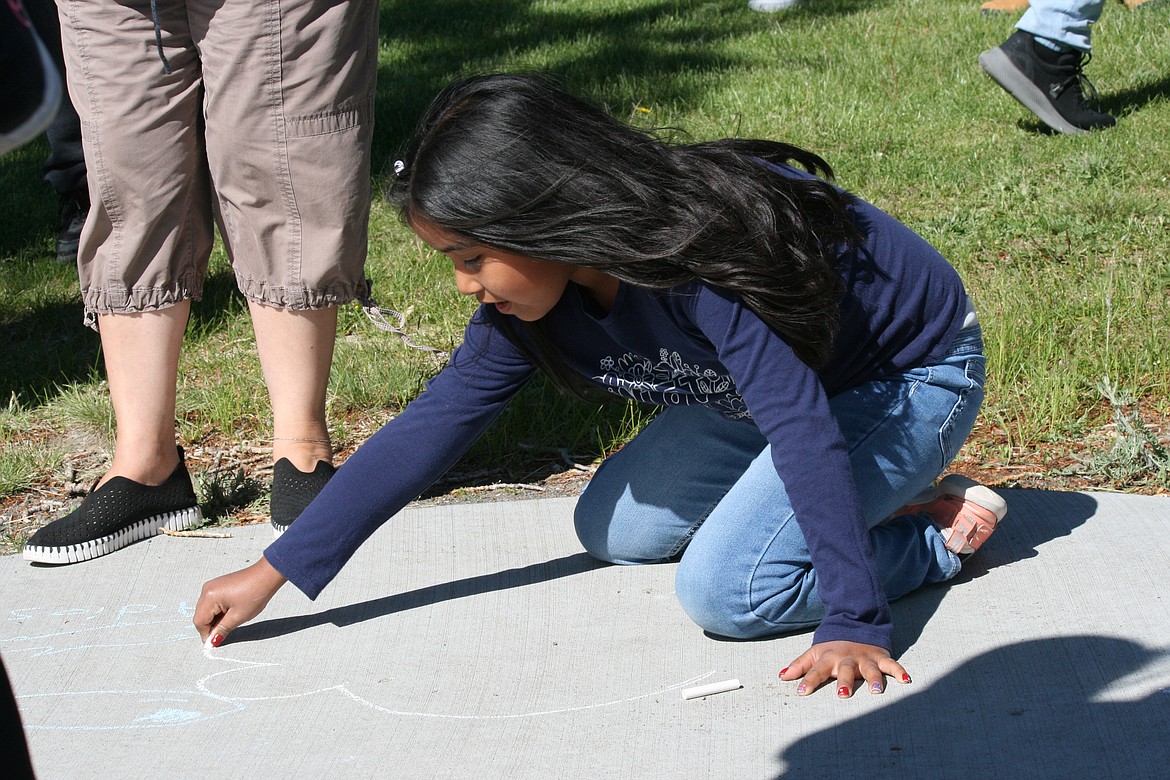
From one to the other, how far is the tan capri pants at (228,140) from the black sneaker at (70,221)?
201 centimetres

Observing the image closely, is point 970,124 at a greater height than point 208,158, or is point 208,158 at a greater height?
point 208,158

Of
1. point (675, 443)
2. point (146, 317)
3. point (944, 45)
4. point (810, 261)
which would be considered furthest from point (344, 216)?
point (944, 45)

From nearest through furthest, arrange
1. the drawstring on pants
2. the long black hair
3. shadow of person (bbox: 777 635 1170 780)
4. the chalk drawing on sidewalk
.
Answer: shadow of person (bbox: 777 635 1170 780), the long black hair, the chalk drawing on sidewalk, the drawstring on pants

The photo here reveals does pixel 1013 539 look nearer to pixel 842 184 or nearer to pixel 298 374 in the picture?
pixel 298 374

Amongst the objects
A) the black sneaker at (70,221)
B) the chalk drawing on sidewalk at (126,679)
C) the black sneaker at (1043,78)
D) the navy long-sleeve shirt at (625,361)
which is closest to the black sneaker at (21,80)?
the navy long-sleeve shirt at (625,361)

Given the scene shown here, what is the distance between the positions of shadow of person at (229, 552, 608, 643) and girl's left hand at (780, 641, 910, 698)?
65 centimetres

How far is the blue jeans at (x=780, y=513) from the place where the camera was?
6.76 ft

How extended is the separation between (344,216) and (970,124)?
3.10 metres

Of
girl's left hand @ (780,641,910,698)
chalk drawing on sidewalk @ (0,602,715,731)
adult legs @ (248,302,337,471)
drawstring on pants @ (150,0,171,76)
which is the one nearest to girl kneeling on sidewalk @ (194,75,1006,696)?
girl's left hand @ (780,641,910,698)

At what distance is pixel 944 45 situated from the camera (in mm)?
5715

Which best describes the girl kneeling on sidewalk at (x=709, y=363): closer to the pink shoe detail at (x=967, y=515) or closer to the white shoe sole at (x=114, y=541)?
the pink shoe detail at (x=967, y=515)

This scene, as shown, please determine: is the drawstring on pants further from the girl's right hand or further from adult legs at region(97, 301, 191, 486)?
the girl's right hand

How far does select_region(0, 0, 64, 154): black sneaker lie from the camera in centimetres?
100

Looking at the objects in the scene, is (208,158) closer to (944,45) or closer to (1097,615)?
(1097,615)
